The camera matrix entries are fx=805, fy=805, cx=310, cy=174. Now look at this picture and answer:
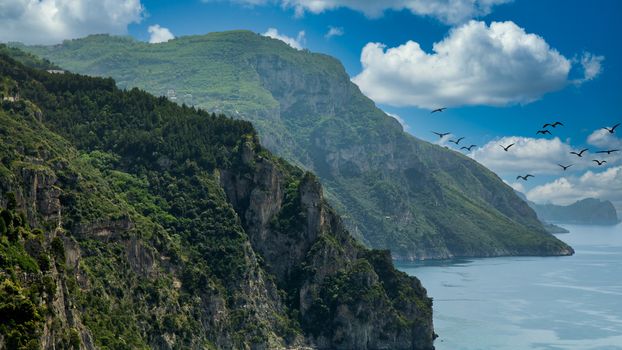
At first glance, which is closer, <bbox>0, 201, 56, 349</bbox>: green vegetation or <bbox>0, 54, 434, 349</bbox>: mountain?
<bbox>0, 201, 56, 349</bbox>: green vegetation

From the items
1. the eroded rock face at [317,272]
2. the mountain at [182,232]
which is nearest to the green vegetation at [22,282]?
the mountain at [182,232]

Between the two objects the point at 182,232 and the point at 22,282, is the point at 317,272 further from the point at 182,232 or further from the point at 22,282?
the point at 22,282

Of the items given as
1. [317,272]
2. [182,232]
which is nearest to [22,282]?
[182,232]

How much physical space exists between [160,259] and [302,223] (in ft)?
147

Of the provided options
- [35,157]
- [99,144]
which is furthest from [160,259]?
[99,144]

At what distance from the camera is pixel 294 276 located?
181875 millimetres

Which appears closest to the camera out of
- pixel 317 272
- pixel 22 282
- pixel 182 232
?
pixel 22 282

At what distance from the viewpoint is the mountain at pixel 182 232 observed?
130 meters

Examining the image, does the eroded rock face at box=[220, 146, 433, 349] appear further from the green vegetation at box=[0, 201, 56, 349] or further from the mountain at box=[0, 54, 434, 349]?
the green vegetation at box=[0, 201, 56, 349]

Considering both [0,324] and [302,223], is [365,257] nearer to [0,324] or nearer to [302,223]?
[302,223]

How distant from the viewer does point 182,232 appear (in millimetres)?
164375

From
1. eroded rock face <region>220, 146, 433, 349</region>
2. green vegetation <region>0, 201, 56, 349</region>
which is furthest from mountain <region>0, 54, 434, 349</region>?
green vegetation <region>0, 201, 56, 349</region>

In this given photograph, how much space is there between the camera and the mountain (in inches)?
5103

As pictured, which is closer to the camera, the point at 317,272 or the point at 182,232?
the point at 182,232
